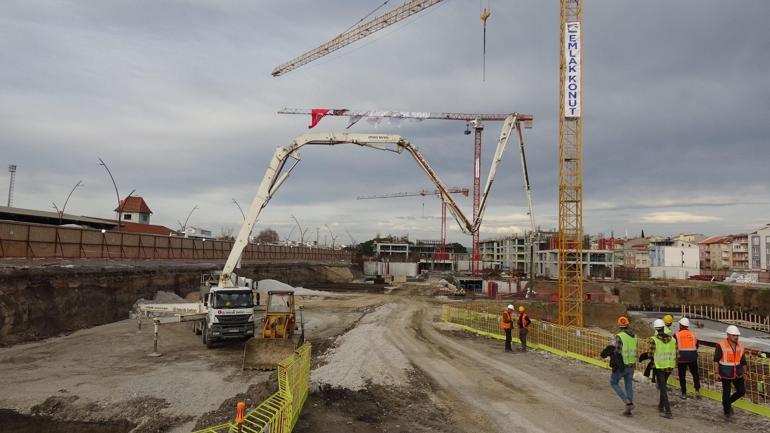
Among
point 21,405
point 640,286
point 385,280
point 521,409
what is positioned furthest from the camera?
point 385,280

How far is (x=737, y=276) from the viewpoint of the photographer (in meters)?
89.0

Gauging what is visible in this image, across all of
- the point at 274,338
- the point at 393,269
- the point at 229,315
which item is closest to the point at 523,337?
the point at 274,338

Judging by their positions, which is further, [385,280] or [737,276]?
[737,276]

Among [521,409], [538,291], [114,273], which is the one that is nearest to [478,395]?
[521,409]

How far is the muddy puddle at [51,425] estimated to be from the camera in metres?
12.0

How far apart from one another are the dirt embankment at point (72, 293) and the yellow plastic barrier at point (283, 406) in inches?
730

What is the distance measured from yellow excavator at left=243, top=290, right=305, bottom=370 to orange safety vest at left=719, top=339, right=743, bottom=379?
509 inches

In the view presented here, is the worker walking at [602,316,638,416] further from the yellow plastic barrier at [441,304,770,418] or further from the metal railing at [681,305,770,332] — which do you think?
the metal railing at [681,305,770,332]

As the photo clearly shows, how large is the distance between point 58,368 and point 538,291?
55.9 metres

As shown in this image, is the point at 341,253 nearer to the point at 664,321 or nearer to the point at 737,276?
the point at 737,276

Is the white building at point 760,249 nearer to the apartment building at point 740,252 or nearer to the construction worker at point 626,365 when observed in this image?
the apartment building at point 740,252

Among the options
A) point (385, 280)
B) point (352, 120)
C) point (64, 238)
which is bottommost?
point (385, 280)

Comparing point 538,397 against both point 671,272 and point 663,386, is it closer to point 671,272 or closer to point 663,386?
point 663,386

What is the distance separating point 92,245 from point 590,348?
36.8 m
